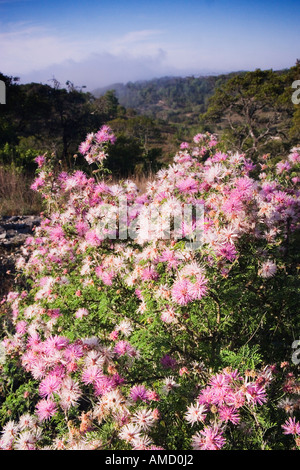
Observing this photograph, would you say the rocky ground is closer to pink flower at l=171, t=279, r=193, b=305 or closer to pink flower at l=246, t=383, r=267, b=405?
pink flower at l=171, t=279, r=193, b=305

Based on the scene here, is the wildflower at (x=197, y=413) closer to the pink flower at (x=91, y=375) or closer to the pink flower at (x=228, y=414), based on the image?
the pink flower at (x=228, y=414)

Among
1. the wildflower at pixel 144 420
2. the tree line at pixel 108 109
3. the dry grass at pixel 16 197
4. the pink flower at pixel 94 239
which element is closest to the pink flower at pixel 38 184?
the pink flower at pixel 94 239

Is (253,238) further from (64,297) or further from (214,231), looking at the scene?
(64,297)

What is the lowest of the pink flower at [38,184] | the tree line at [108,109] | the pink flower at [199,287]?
the pink flower at [199,287]

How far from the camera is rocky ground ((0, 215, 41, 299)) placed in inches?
185

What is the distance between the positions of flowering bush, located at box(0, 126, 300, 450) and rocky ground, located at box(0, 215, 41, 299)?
2.29 metres

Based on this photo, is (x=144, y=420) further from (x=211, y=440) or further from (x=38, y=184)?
(x=38, y=184)

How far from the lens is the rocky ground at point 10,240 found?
4.70 metres

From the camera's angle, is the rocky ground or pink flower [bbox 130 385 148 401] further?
the rocky ground

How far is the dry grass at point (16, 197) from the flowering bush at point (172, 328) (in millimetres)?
4713

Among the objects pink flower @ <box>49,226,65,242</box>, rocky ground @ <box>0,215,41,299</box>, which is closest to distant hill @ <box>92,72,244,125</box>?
rocky ground @ <box>0,215,41,299</box>

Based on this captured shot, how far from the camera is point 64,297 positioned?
2457 mm

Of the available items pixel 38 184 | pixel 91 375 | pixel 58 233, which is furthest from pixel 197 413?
pixel 38 184
